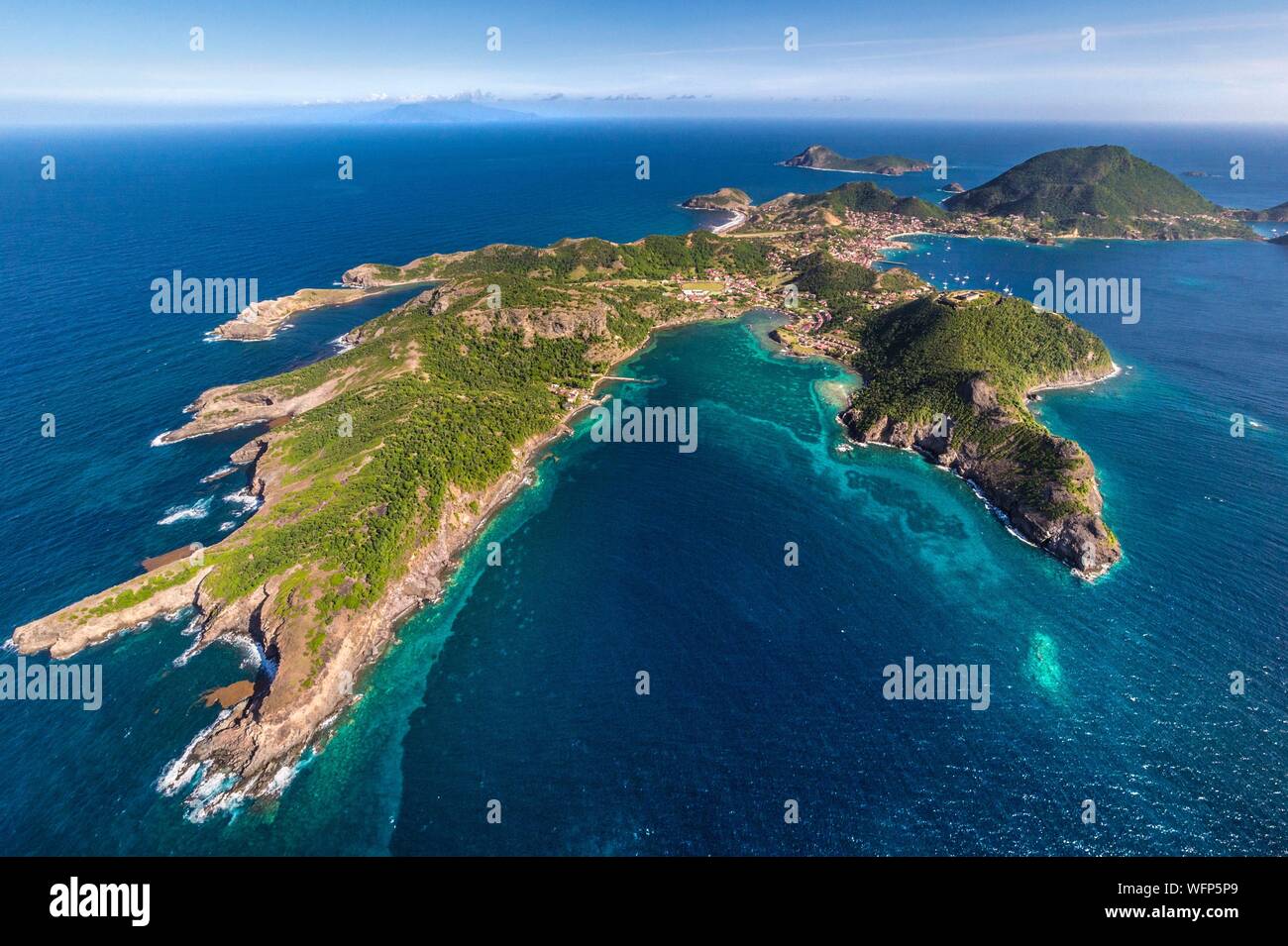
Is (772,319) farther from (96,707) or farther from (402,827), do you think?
(96,707)

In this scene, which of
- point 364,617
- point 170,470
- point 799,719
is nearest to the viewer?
point 799,719

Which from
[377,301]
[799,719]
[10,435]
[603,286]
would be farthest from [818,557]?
[377,301]
